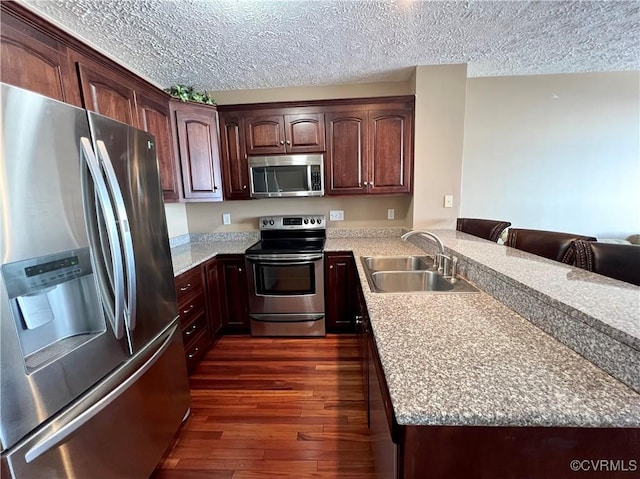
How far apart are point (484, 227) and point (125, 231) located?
8.59 ft

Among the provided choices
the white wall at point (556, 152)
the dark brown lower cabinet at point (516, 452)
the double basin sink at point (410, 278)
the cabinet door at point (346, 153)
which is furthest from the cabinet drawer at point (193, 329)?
the white wall at point (556, 152)

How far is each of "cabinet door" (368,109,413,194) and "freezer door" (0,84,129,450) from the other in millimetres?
2215

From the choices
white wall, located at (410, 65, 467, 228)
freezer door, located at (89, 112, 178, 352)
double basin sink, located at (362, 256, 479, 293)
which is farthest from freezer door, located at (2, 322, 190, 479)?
white wall, located at (410, 65, 467, 228)

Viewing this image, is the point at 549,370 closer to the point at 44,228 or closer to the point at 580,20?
the point at 44,228

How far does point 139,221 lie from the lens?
1.29 m

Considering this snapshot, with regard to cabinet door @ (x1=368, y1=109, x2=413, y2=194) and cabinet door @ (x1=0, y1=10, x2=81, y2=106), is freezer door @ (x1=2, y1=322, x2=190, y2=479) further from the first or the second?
cabinet door @ (x1=368, y1=109, x2=413, y2=194)

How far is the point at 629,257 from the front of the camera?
3.88ft

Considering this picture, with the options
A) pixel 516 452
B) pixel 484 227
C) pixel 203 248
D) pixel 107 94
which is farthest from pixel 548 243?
pixel 107 94

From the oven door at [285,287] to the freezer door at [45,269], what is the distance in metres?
1.51

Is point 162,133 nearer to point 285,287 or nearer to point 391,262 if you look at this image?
point 285,287

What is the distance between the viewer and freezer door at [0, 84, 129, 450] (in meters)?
0.79

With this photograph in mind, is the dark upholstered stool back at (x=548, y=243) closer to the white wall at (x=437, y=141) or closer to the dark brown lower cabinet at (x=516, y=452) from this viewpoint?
the white wall at (x=437, y=141)

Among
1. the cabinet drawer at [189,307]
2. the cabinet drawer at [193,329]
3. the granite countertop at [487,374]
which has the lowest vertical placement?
the cabinet drawer at [193,329]

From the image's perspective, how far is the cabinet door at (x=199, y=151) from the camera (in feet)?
8.16
